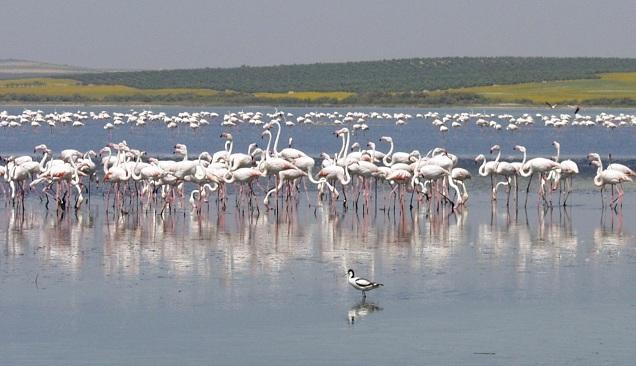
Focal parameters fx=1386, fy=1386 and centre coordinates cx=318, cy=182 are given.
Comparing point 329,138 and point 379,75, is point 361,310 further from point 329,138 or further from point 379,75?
point 379,75

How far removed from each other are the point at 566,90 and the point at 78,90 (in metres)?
39.8

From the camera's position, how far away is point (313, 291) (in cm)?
1323

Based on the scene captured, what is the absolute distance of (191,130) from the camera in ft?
188

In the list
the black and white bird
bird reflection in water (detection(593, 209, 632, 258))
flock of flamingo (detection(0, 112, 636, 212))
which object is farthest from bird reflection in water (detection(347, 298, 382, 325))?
flock of flamingo (detection(0, 112, 636, 212))

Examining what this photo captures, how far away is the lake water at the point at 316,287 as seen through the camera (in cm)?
1072

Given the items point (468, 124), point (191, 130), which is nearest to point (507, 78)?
point (468, 124)

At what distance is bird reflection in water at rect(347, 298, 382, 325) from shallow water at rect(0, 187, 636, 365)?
0.02 metres

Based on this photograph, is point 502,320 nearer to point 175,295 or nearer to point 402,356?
point 402,356

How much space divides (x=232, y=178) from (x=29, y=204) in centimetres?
347

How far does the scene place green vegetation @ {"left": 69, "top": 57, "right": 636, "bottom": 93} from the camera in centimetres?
12362

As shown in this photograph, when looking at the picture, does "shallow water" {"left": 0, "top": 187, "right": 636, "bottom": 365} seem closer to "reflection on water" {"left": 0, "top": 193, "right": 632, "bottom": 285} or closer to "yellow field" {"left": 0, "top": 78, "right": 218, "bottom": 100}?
"reflection on water" {"left": 0, "top": 193, "right": 632, "bottom": 285}

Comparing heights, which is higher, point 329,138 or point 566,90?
point 566,90

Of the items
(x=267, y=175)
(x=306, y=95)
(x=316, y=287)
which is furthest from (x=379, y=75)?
(x=316, y=287)

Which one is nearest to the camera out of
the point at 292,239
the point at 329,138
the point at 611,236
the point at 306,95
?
the point at 292,239
